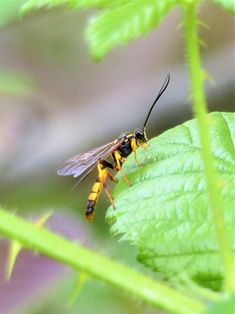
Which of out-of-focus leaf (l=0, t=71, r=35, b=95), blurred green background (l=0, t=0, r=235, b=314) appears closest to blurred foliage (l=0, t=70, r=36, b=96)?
out-of-focus leaf (l=0, t=71, r=35, b=95)

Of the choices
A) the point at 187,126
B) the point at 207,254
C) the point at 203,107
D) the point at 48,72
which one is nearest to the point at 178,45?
the point at 48,72

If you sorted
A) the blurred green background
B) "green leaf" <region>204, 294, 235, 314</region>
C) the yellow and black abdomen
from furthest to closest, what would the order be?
the blurred green background, the yellow and black abdomen, "green leaf" <region>204, 294, 235, 314</region>

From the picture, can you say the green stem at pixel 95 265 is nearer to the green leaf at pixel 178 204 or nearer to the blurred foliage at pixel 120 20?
the blurred foliage at pixel 120 20

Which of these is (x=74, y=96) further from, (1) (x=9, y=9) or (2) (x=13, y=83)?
(1) (x=9, y=9)

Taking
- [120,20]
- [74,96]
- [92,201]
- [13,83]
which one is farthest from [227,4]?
[74,96]

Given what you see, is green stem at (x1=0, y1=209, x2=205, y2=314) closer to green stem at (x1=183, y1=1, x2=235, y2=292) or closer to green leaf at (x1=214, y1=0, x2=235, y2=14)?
green stem at (x1=183, y1=1, x2=235, y2=292)
